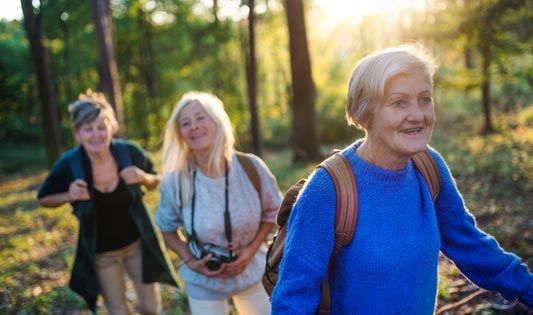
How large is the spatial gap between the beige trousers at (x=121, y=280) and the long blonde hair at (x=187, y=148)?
1.25 metres

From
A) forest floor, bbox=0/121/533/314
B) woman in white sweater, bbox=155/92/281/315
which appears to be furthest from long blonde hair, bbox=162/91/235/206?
forest floor, bbox=0/121/533/314

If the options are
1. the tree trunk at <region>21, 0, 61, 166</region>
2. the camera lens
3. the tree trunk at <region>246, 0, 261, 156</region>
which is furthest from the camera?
the tree trunk at <region>21, 0, 61, 166</region>

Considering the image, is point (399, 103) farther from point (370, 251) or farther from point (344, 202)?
point (370, 251)

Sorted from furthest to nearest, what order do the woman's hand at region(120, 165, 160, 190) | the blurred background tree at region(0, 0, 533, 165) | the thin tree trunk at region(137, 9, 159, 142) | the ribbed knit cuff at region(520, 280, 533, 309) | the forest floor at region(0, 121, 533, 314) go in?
the thin tree trunk at region(137, 9, 159, 142)
the blurred background tree at region(0, 0, 533, 165)
the forest floor at region(0, 121, 533, 314)
the woman's hand at region(120, 165, 160, 190)
the ribbed knit cuff at region(520, 280, 533, 309)

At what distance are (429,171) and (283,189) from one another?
28.9ft

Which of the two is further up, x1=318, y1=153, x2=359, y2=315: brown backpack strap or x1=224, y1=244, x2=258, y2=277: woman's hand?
x1=318, y1=153, x2=359, y2=315: brown backpack strap

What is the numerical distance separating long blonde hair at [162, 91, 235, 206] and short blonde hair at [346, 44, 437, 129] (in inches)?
68.0

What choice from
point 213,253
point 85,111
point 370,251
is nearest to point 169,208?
point 213,253

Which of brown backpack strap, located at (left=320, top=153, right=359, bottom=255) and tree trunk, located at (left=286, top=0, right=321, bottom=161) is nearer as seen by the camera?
brown backpack strap, located at (left=320, top=153, right=359, bottom=255)

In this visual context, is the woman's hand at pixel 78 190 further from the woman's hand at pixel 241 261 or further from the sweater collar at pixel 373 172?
the sweater collar at pixel 373 172

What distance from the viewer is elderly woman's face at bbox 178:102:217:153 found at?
11.3 ft

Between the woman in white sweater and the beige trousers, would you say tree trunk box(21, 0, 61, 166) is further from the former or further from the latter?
the woman in white sweater

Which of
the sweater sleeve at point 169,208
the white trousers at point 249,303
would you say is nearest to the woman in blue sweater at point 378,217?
the white trousers at point 249,303

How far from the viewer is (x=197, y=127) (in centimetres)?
346
